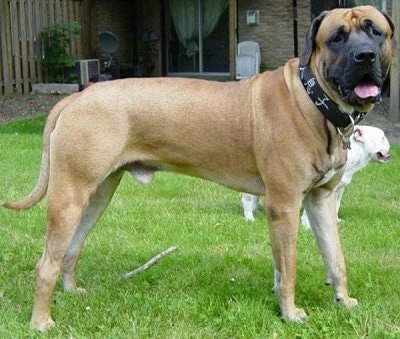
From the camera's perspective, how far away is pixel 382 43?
3.98 metres

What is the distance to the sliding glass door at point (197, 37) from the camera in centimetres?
1956

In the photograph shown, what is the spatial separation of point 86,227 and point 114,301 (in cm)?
51

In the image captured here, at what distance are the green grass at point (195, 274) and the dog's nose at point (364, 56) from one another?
1392 mm

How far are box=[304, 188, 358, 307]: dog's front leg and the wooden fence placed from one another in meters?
13.0

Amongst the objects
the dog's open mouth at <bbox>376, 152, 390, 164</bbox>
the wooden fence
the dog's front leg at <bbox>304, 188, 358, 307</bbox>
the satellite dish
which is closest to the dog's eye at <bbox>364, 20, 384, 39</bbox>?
the dog's front leg at <bbox>304, 188, 358, 307</bbox>

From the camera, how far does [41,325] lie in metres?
4.25

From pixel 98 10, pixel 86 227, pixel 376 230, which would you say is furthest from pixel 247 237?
pixel 98 10

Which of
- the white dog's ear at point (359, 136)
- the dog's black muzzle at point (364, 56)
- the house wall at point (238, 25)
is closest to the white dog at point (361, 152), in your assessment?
the white dog's ear at point (359, 136)

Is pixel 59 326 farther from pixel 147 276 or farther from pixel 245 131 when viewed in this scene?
pixel 245 131

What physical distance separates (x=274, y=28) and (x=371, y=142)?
1190cm

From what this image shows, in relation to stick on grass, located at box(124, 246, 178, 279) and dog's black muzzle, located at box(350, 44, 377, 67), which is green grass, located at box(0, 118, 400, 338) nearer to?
stick on grass, located at box(124, 246, 178, 279)

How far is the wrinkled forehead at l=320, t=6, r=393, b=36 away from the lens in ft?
12.9

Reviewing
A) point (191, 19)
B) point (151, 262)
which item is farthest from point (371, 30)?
point (191, 19)

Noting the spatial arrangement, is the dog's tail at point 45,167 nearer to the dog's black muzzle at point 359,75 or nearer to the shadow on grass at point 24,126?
the dog's black muzzle at point 359,75
